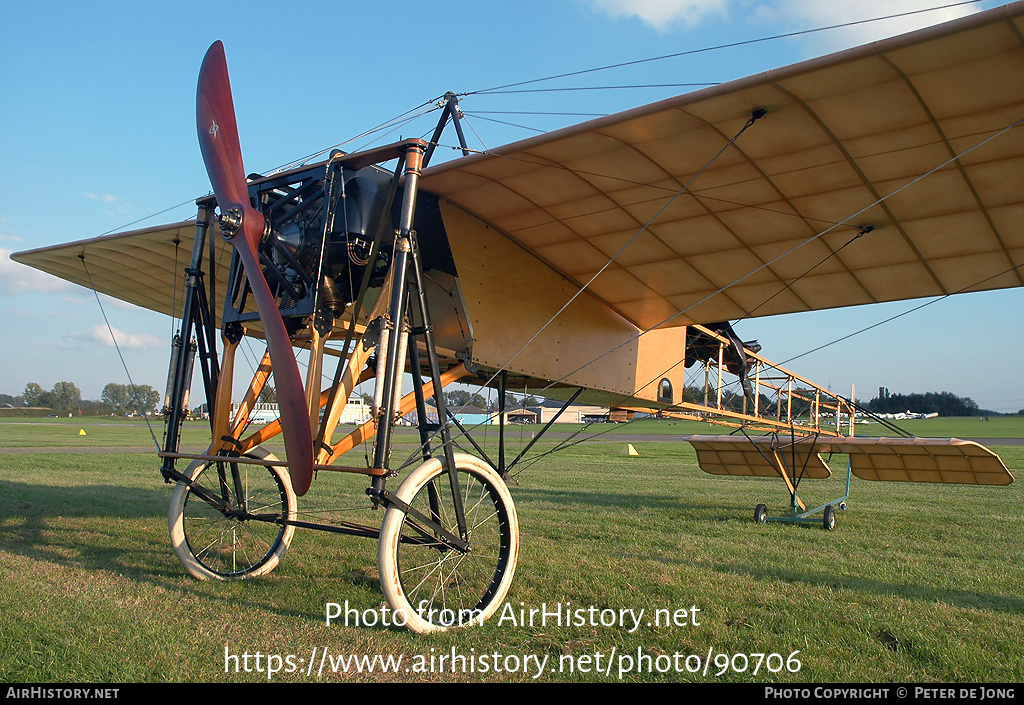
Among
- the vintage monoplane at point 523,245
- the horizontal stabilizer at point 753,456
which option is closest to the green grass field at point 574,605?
the vintage monoplane at point 523,245

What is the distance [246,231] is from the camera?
422 centimetres

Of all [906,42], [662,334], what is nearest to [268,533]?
[662,334]

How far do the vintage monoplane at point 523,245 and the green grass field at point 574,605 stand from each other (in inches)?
17.9

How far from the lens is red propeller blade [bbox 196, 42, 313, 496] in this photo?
3.88 meters

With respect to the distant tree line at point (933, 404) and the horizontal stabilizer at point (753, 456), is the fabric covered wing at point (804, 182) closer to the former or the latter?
the horizontal stabilizer at point (753, 456)

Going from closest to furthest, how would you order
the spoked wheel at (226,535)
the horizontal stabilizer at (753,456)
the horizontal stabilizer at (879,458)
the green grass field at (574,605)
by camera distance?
1. the green grass field at (574,605)
2. the spoked wheel at (226,535)
3. the horizontal stabilizer at (879,458)
4. the horizontal stabilizer at (753,456)

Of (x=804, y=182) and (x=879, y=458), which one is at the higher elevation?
(x=804, y=182)

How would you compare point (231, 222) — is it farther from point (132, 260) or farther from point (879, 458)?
point (879, 458)

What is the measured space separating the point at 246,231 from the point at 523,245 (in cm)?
269

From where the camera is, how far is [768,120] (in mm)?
4082

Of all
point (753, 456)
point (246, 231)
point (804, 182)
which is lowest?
point (753, 456)

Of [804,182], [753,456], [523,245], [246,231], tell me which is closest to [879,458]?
[753,456]

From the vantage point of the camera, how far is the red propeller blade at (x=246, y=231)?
3885mm
